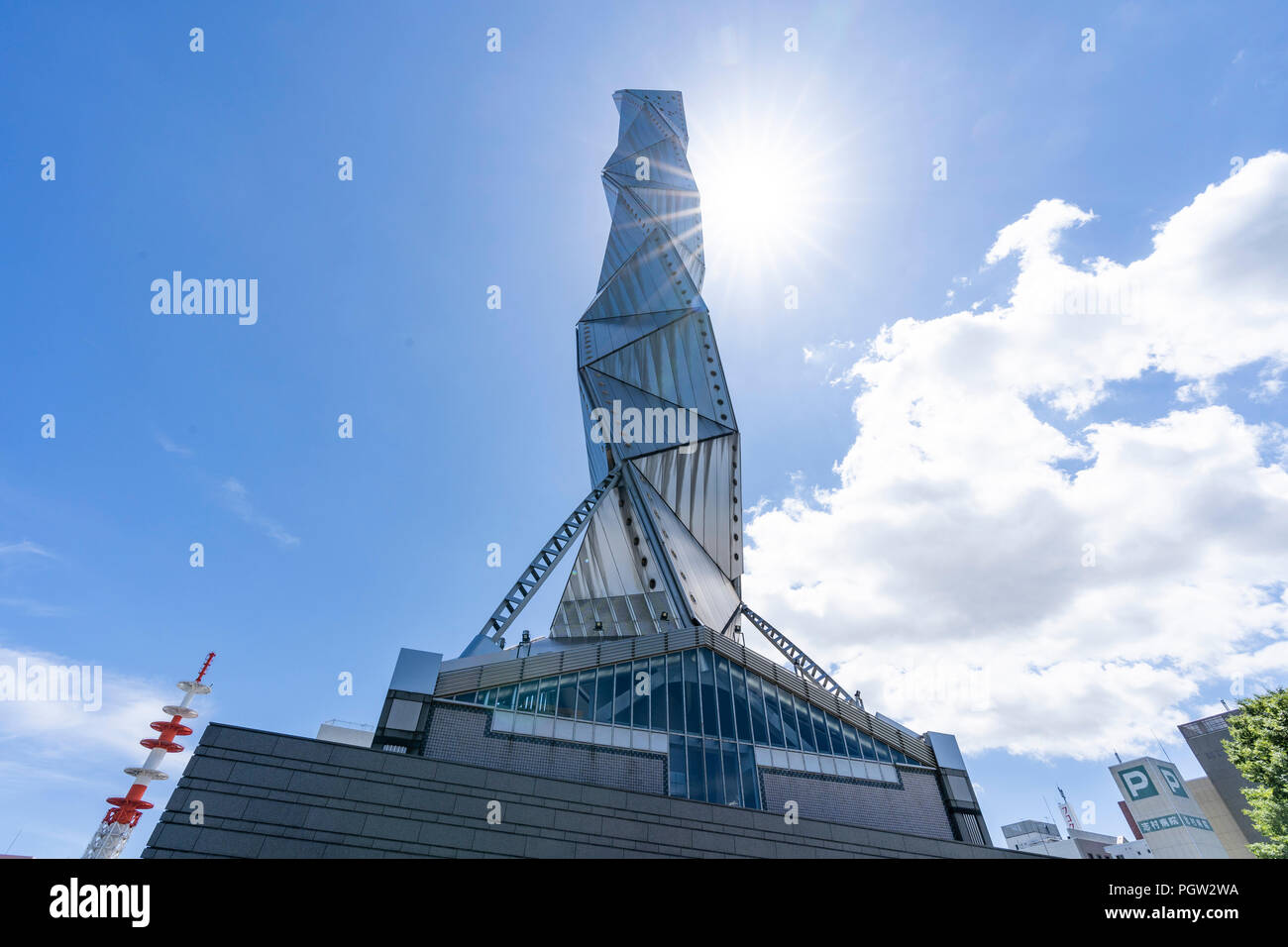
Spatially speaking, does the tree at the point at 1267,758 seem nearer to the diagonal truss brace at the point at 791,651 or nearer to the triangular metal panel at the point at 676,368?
the diagonal truss brace at the point at 791,651

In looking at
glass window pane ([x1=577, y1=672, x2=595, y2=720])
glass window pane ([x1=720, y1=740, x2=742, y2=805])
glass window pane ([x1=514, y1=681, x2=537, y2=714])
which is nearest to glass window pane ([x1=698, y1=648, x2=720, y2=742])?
glass window pane ([x1=720, y1=740, x2=742, y2=805])

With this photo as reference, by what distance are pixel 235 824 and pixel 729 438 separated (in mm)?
38184

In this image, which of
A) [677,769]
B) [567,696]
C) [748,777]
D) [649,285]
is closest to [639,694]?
[567,696]

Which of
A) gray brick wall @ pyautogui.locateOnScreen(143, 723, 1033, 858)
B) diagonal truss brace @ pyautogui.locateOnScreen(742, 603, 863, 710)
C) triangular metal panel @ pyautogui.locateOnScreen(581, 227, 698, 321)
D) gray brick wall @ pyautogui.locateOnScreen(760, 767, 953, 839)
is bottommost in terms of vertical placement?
gray brick wall @ pyautogui.locateOnScreen(143, 723, 1033, 858)

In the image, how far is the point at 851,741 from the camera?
79.1 feet

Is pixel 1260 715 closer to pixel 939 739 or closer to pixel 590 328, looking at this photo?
pixel 939 739

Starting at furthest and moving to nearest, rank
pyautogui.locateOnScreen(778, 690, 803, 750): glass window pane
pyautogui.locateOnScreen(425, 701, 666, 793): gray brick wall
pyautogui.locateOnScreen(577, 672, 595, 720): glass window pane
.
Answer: pyautogui.locateOnScreen(778, 690, 803, 750): glass window pane < pyautogui.locateOnScreen(577, 672, 595, 720): glass window pane < pyautogui.locateOnScreen(425, 701, 666, 793): gray brick wall

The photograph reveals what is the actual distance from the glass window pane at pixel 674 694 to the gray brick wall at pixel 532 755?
1563 millimetres

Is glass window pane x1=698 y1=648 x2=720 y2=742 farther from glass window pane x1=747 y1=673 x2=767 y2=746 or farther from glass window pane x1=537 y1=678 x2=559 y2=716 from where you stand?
glass window pane x1=537 y1=678 x2=559 y2=716

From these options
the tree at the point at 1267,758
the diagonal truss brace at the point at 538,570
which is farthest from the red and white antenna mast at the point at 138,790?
the tree at the point at 1267,758

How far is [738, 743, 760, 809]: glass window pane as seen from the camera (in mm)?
20297

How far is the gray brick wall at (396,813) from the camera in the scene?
12.8 m

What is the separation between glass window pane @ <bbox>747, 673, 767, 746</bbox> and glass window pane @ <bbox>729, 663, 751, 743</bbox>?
0.61ft

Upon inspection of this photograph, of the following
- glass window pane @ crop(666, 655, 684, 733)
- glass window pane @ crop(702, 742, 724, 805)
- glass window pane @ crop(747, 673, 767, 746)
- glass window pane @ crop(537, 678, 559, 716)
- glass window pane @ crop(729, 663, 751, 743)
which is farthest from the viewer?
glass window pane @ crop(747, 673, 767, 746)
